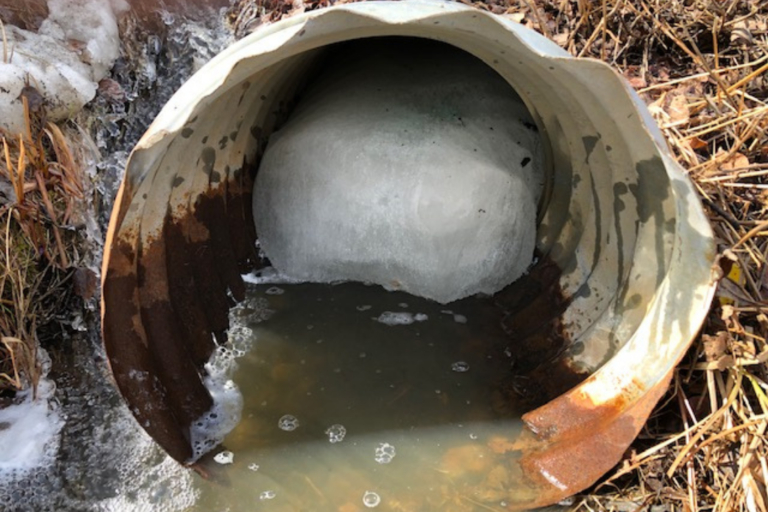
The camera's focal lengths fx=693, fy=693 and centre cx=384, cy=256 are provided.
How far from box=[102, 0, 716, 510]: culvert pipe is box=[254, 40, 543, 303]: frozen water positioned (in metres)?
0.14

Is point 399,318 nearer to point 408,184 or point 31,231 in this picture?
point 408,184

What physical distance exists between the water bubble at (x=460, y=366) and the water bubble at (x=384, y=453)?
0.44m

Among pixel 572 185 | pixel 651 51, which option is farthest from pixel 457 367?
pixel 651 51

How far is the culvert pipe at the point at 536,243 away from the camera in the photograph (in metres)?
1.87

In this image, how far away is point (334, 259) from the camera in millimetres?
2969

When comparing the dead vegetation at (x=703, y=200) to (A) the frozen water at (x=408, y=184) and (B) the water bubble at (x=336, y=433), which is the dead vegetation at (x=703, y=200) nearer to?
(A) the frozen water at (x=408, y=184)

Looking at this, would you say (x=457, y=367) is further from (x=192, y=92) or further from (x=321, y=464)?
(x=192, y=92)

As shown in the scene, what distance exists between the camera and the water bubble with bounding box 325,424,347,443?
236 centimetres

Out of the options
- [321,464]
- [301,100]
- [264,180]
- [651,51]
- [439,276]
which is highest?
[651,51]

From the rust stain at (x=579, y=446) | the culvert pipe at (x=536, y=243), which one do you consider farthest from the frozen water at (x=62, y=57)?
the rust stain at (x=579, y=446)

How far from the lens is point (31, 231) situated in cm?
252

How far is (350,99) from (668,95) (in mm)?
1343

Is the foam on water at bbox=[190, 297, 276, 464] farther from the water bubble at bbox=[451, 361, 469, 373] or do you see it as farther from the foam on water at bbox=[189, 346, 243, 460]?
the water bubble at bbox=[451, 361, 469, 373]

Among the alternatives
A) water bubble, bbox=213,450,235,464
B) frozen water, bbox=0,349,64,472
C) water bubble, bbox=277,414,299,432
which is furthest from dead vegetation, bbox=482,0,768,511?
frozen water, bbox=0,349,64,472
